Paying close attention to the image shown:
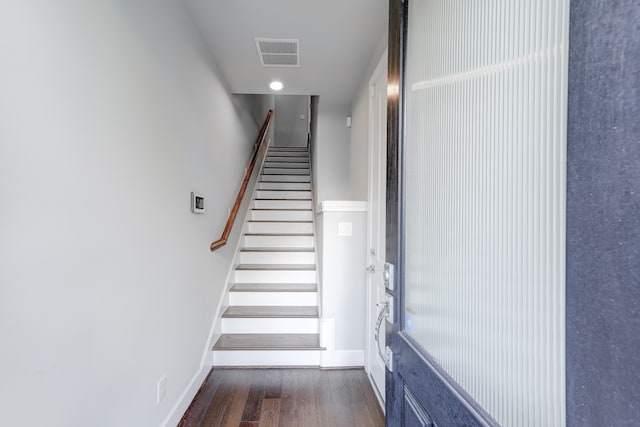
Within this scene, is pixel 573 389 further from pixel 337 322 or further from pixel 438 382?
pixel 337 322

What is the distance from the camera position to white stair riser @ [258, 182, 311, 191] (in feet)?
16.1

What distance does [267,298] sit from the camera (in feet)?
9.70

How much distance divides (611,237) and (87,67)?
4.64 ft

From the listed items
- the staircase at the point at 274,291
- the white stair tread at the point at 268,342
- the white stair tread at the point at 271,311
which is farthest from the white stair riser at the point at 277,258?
the white stair tread at the point at 268,342

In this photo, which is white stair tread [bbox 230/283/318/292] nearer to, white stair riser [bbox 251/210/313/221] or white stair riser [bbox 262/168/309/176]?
white stair riser [bbox 251/210/313/221]

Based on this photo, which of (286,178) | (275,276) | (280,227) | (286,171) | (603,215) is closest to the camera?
(603,215)

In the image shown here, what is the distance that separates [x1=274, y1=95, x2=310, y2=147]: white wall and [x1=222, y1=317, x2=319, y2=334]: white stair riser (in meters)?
5.94

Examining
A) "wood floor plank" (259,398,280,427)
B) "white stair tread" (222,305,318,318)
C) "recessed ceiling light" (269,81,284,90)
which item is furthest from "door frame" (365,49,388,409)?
"recessed ceiling light" (269,81,284,90)

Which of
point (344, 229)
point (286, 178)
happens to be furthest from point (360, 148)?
point (286, 178)

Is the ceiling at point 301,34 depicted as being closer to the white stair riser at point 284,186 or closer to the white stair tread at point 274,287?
the white stair tread at point 274,287

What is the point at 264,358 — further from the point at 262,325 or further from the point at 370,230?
the point at 370,230

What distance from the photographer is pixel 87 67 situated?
1.07m

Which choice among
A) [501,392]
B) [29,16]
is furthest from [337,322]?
[29,16]

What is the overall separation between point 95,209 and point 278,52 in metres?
1.76
